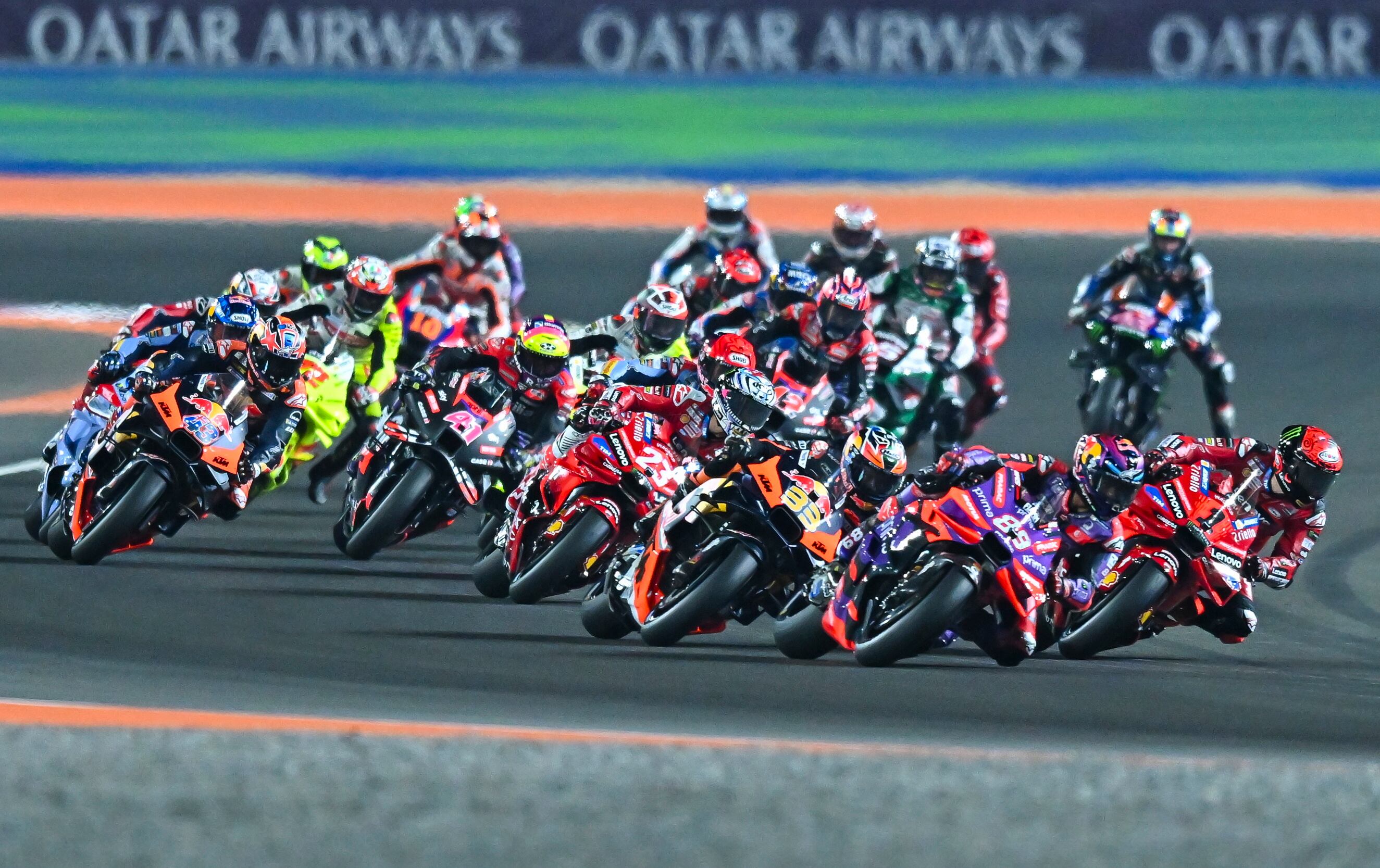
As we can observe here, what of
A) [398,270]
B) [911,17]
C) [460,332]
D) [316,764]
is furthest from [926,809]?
[911,17]

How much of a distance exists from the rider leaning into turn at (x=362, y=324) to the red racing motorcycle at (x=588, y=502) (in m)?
3.43

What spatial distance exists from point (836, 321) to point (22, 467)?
18.9 feet

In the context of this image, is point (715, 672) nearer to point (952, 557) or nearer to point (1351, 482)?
point (952, 557)

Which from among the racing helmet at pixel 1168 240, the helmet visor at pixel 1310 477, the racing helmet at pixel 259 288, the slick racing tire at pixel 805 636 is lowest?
the slick racing tire at pixel 805 636

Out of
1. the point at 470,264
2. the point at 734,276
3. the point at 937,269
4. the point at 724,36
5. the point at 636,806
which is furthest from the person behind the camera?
the point at 724,36

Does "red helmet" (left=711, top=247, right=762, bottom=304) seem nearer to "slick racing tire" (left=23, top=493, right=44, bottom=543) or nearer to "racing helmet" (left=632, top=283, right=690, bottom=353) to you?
"racing helmet" (left=632, top=283, right=690, bottom=353)

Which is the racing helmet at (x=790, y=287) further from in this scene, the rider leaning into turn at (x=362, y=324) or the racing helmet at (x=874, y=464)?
the racing helmet at (x=874, y=464)

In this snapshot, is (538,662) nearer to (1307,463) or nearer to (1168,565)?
(1168,565)

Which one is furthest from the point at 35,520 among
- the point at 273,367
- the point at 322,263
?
the point at 322,263

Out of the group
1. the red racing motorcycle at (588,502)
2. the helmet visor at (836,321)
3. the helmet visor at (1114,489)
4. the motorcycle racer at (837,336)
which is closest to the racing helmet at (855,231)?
the motorcycle racer at (837,336)

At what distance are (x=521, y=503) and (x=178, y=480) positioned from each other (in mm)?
1933

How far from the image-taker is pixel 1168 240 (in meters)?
20.0

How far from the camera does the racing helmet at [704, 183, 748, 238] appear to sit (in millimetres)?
21031

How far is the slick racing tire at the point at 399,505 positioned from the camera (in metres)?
14.9
